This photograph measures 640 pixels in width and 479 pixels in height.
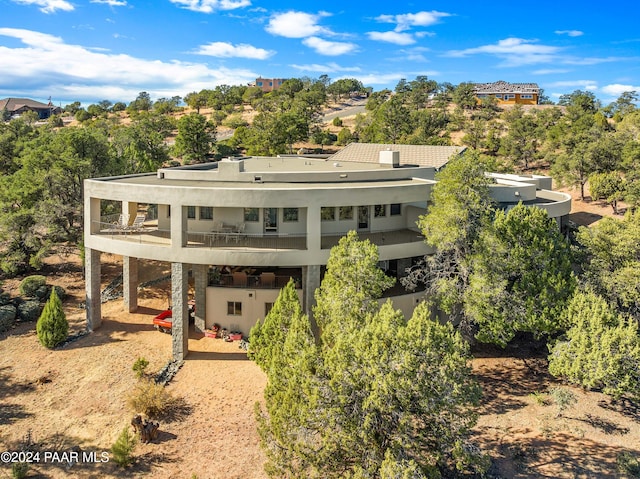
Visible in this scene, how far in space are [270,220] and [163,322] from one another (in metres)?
9.48

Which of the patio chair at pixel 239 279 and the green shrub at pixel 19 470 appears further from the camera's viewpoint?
the patio chair at pixel 239 279

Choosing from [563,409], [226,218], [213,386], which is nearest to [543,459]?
[563,409]

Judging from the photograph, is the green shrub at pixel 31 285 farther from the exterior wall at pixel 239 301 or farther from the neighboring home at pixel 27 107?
the neighboring home at pixel 27 107

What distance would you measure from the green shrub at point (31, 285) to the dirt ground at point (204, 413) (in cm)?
571

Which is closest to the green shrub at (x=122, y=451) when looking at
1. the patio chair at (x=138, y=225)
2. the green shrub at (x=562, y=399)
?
the patio chair at (x=138, y=225)

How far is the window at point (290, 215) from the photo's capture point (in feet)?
89.9

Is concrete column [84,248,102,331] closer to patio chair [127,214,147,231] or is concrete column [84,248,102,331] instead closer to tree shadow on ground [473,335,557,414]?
patio chair [127,214,147,231]

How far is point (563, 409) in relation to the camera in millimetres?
20000

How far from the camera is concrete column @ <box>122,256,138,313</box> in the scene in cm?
3061

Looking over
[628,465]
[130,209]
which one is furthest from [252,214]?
[628,465]

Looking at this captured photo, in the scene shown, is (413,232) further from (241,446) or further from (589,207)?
(589,207)

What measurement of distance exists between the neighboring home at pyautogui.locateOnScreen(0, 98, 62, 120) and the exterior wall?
165 metres

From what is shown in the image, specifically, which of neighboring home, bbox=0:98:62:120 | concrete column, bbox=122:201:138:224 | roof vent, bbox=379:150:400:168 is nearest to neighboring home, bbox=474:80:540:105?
roof vent, bbox=379:150:400:168

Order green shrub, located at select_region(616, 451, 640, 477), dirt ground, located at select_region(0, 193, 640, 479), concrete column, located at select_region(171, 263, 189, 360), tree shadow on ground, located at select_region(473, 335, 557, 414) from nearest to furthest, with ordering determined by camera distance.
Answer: green shrub, located at select_region(616, 451, 640, 477) → dirt ground, located at select_region(0, 193, 640, 479) → tree shadow on ground, located at select_region(473, 335, 557, 414) → concrete column, located at select_region(171, 263, 189, 360)
